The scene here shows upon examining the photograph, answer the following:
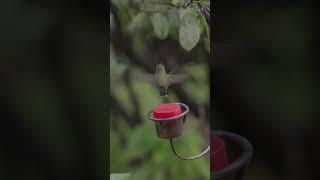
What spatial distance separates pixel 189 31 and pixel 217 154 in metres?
0.64

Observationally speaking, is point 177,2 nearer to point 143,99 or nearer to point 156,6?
point 156,6

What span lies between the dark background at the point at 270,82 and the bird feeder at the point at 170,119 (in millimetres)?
229

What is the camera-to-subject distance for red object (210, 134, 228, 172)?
1.97 m

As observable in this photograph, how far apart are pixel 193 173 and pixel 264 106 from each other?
1.76 ft

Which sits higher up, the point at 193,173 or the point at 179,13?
the point at 179,13

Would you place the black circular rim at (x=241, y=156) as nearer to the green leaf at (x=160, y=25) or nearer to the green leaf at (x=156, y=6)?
the green leaf at (x=160, y=25)

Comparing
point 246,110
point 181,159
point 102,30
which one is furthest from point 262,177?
point 102,30

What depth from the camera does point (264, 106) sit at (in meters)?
2.04

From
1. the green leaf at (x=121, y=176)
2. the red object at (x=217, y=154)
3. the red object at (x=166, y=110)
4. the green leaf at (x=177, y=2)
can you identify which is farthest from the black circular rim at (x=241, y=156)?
the green leaf at (x=177, y=2)

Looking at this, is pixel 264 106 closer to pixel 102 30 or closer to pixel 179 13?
pixel 179 13

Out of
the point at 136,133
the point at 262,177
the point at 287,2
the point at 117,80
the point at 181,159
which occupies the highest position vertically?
the point at 287,2

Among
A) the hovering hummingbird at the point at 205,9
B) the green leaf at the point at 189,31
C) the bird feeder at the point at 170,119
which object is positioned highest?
the hovering hummingbird at the point at 205,9

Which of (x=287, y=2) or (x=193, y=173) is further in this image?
(x=287, y=2)

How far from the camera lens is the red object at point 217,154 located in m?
1.97
